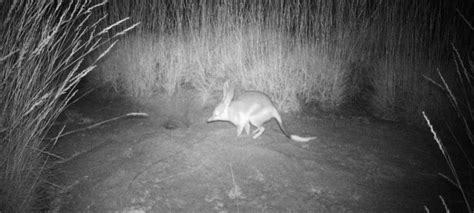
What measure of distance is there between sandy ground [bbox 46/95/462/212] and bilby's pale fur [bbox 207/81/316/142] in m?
0.14

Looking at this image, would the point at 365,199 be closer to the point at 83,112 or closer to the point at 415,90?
A: the point at 415,90

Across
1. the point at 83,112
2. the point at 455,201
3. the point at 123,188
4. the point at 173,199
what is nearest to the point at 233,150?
the point at 173,199

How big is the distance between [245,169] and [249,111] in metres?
0.65

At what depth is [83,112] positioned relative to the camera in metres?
Result: 3.56

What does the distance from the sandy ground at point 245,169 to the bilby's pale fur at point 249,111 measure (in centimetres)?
14

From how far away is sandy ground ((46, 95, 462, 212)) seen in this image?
6.71ft

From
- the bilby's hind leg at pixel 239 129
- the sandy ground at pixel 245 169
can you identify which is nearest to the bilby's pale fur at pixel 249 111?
the bilby's hind leg at pixel 239 129

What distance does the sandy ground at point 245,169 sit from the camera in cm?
204

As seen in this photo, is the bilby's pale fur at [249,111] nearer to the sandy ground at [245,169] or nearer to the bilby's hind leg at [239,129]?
the bilby's hind leg at [239,129]

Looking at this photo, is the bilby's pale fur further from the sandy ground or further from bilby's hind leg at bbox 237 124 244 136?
the sandy ground

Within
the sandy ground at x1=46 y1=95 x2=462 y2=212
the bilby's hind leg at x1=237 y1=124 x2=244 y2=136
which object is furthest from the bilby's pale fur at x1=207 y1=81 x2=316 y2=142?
the sandy ground at x1=46 y1=95 x2=462 y2=212

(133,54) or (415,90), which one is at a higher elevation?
(133,54)

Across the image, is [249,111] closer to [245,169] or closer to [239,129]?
[239,129]

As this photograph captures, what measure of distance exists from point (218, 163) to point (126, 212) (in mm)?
823
